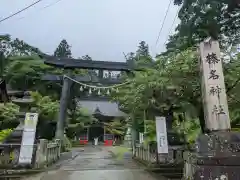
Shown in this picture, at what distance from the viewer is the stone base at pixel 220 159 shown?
16.6 ft

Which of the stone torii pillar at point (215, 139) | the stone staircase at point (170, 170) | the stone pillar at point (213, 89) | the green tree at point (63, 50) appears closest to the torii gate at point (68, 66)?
the stone staircase at point (170, 170)

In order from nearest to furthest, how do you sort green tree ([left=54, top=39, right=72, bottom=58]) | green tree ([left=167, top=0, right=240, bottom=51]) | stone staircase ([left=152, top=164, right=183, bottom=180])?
green tree ([left=167, top=0, right=240, bottom=51]), stone staircase ([left=152, top=164, right=183, bottom=180]), green tree ([left=54, top=39, right=72, bottom=58])

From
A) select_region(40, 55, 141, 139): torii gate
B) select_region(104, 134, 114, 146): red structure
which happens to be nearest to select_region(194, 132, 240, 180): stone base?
select_region(40, 55, 141, 139): torii gate

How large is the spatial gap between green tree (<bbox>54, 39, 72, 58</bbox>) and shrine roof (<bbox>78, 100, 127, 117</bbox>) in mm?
20908

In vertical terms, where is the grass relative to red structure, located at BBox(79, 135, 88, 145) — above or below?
below

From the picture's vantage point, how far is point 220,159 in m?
5.10

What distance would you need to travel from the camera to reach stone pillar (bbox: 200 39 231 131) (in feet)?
18.6

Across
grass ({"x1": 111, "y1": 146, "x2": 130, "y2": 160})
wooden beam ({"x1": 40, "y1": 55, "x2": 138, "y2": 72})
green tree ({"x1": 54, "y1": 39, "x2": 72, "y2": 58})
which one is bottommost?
grass ({"x1": 111, "y1": 146, "x2": 130, "y2": 160})

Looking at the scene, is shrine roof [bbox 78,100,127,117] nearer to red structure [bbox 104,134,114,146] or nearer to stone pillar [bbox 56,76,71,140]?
red structure [bbox 104,134,114,146]

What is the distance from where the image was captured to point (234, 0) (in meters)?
7.62

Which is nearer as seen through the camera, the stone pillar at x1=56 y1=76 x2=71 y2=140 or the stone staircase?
the stone staircase

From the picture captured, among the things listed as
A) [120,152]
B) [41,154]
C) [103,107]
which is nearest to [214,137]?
[41,154]

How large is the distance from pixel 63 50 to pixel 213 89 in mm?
56872

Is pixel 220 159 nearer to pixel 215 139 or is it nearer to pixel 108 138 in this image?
pixel 215 139
